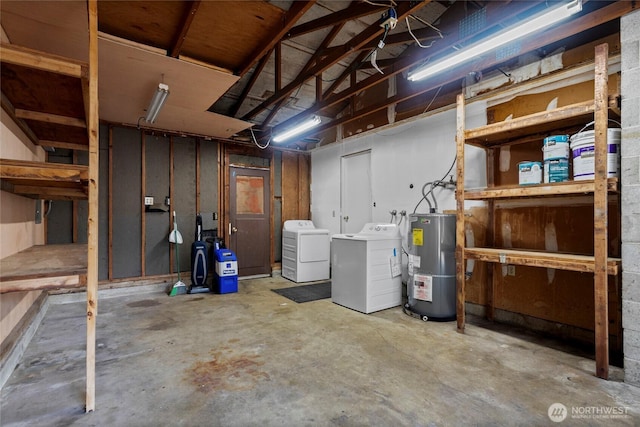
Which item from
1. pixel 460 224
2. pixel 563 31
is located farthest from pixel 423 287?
pixel 563 31

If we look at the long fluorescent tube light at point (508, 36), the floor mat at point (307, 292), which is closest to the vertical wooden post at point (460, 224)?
the long fluorescent tube light at point (508, 36)

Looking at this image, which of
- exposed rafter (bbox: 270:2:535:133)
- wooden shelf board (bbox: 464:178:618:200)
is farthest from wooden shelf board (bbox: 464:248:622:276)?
exposed rafter (bbox: 270:2:535:133)

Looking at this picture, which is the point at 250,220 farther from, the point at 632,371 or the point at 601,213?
the point at 632,371

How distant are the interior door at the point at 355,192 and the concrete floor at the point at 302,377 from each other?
2.12m

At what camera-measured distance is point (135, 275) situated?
4789mm

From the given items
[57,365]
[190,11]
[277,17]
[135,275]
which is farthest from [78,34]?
[135,275]

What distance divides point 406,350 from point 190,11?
3.25 m

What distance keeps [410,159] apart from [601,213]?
7.93 ft

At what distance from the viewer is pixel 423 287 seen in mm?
3535

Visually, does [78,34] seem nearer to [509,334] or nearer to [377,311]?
[377,311]

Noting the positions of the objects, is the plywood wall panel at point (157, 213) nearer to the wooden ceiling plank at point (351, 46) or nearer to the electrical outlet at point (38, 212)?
the electrical outlet at point (38, 212)

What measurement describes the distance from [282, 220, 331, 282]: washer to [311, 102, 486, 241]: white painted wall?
1.53 ft

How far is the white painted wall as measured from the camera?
3.70 meters

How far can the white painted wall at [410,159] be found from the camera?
3.70 m
